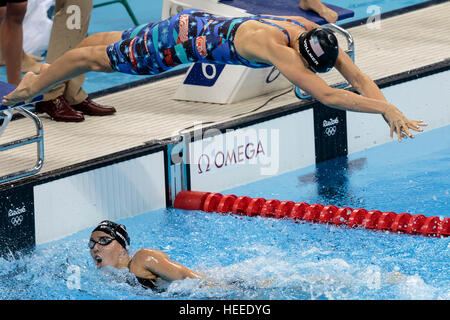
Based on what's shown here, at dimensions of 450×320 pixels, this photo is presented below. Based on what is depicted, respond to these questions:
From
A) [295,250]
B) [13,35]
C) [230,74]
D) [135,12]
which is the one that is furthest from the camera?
[135,12]

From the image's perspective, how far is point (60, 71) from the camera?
5.44m

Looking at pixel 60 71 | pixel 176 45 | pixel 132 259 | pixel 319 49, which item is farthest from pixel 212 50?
pixel 132 259

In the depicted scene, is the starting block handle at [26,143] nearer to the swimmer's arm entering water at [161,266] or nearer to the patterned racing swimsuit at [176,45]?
the patterned racing swimsuit at [176,45]

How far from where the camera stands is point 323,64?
512 centimetres

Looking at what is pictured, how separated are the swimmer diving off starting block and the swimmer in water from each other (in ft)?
3.14

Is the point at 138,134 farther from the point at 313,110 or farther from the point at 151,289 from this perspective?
the point at 151,289

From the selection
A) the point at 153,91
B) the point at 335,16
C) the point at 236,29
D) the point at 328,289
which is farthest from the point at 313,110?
the point at 328,289

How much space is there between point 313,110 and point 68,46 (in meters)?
1.57

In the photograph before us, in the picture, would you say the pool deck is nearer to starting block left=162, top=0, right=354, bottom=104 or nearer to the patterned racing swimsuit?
starting block left=162, top=0, right=354, bottom=104

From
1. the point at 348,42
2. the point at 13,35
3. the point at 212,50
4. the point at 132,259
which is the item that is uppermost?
the point at 212,50

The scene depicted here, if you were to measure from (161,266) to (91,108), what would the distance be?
2.22m

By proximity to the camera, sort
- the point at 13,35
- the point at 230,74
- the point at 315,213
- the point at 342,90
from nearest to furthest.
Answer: the point at 342,90
the point at 315,213
the point at 13,35
the point at 230,74

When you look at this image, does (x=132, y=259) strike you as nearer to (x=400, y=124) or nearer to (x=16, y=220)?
(x=16, y=220)

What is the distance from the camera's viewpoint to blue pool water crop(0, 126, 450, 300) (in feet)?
15.9
